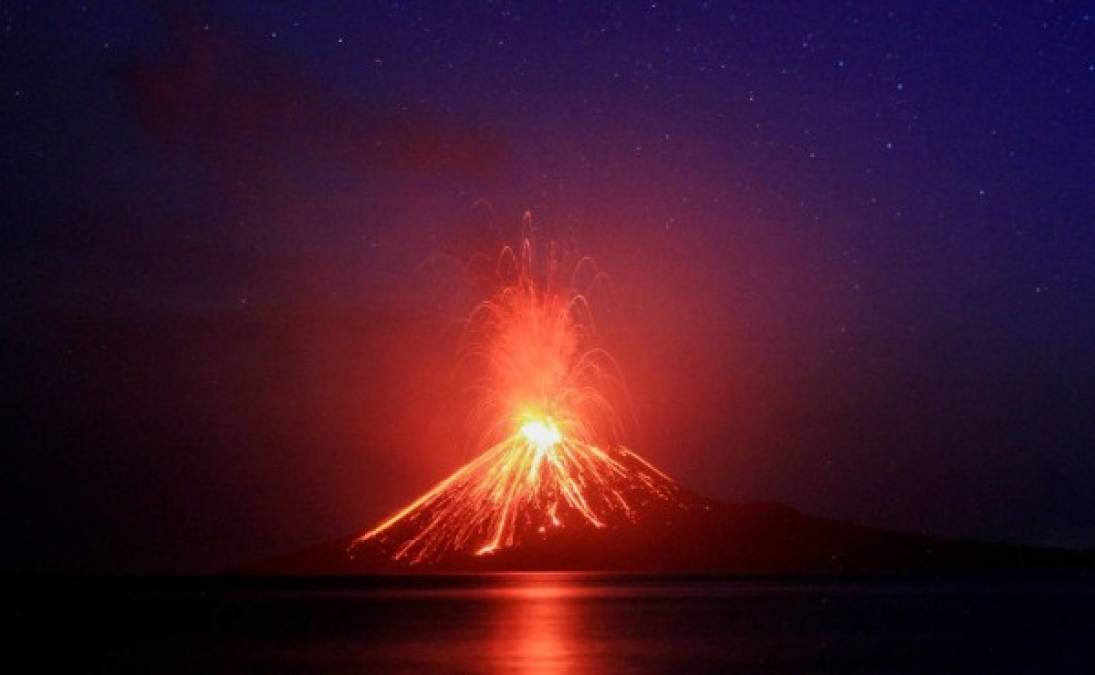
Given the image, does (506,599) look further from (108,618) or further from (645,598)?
(108,618)

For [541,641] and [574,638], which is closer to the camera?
[541,641]

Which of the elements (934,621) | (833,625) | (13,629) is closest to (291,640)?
(13,629)

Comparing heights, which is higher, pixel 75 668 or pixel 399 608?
pixel 399 608

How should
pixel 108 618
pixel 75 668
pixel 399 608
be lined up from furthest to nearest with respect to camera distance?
pixel 399 608, pixel 108 618, pixel 75 668

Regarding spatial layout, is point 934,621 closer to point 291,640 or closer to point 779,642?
point 779,642

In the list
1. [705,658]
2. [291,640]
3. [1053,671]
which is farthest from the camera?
[291,640]

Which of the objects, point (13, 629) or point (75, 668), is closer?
point (75, 668)
